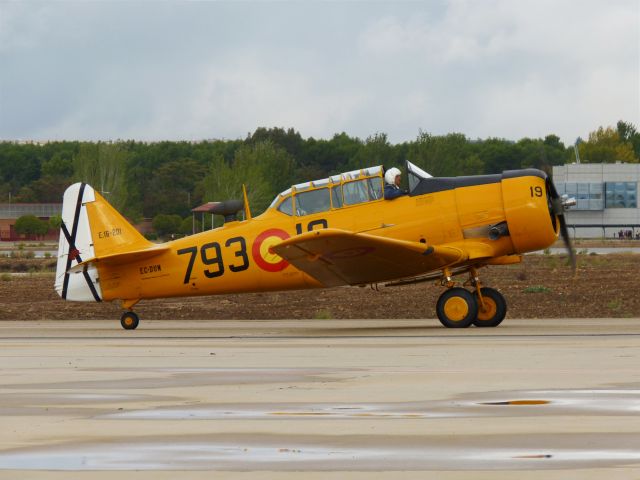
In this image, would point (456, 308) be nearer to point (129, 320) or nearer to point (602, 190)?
point (129, 320)

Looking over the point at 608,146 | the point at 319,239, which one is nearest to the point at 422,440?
the point at 319,239

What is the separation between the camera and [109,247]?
21031 millimetres

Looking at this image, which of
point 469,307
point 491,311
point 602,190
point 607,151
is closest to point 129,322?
point 469,307

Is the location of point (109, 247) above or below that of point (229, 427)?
above

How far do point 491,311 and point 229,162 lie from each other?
93017 mm

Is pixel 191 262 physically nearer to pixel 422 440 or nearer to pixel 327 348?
pixel 327 348

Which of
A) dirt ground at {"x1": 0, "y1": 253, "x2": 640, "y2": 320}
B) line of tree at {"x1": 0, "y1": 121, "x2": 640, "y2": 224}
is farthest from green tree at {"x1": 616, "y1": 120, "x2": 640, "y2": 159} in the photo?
dirt ground at {"x1": 0, "y1": 253, "x2": 640, "y2": 320}

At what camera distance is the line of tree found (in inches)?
3211

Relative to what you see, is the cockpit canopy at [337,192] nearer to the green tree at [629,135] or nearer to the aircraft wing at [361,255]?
the aircraft wing at [361,255]

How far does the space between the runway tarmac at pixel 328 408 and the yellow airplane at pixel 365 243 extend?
1.98 metres

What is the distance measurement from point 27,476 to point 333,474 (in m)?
1.81

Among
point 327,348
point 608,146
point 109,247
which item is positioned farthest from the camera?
point 608,146

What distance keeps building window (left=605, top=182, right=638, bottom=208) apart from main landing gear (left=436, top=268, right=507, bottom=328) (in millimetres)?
77965

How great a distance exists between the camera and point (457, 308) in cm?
1875
